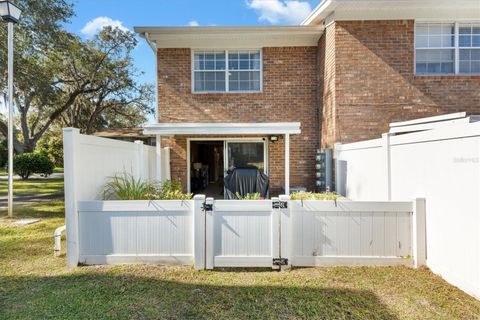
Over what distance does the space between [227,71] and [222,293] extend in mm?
6757

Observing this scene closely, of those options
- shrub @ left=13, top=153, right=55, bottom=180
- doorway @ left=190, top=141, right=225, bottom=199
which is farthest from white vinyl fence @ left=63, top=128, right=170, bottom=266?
shrub @ left=13, top=153, right=55, bottom=180

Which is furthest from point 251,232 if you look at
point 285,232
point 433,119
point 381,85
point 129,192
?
point 381,85

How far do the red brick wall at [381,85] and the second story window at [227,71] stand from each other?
239 cm

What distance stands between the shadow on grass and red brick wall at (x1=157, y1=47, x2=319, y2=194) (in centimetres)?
532

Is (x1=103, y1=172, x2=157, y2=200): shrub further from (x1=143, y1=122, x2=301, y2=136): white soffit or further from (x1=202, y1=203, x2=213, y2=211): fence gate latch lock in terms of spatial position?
(x1=143, y1=122, x2=301, y2=136): white soffit

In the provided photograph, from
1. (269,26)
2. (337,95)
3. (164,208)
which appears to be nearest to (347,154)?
(337,95)

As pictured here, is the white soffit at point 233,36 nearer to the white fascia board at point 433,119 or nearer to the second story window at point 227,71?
the second story window at point 227,71

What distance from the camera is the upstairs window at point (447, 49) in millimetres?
7523

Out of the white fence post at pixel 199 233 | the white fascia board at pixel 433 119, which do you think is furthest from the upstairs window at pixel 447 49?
the white fence post at pixel 199 233

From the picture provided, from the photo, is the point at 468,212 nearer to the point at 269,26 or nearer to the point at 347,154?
the point at 347,154

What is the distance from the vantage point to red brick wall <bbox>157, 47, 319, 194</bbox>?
8.53 metres

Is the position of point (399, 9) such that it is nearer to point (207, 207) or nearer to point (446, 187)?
point (446, 187)

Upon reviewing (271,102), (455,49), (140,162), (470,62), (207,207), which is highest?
(455,49)

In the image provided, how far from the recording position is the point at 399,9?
7.11m
